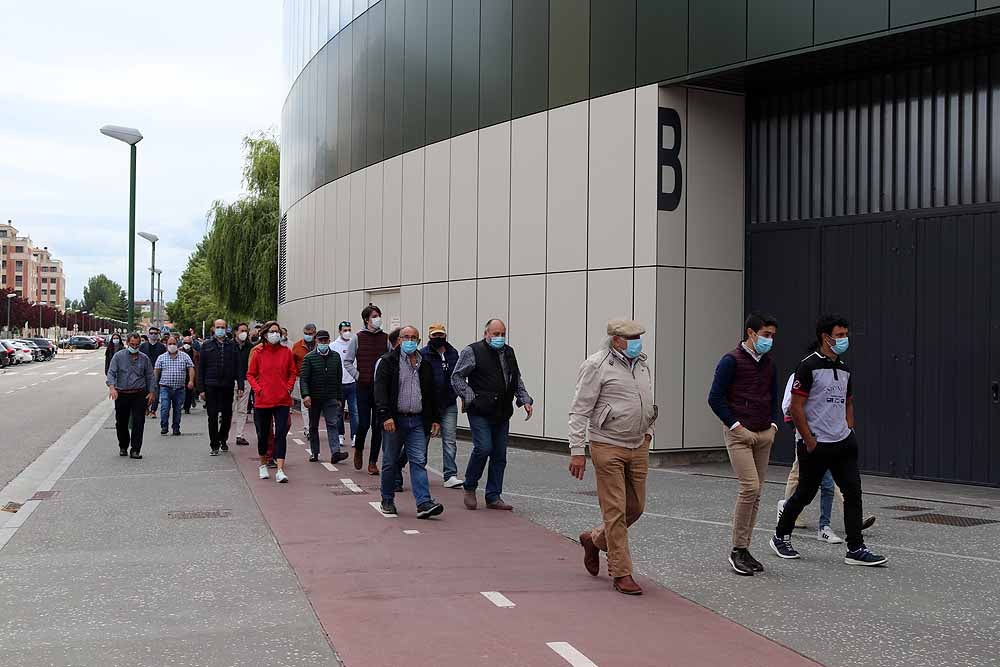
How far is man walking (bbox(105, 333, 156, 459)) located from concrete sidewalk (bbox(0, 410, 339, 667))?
3147 mm

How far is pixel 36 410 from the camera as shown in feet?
85.7

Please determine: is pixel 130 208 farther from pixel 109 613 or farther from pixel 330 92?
pixel 109 613

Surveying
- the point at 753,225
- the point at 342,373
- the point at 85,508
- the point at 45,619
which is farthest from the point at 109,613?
the point at 753,225

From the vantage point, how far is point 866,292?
13.5 meters

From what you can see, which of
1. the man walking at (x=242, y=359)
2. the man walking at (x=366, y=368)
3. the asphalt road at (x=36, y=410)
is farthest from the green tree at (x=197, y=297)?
the man walking at (x=366, y=368)

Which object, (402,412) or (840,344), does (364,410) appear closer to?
(402,412)

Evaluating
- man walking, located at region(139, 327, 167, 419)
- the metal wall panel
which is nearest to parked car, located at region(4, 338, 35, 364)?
man walking, located at region(139, 327, 167, 419)

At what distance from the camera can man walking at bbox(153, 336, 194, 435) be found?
18750 millimetres

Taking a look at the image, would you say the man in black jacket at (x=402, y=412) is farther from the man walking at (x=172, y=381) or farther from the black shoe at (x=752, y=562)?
the man walking at (x=172, y=381)

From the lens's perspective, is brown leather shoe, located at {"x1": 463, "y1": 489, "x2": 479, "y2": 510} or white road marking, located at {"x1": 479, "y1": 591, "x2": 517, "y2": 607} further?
brown leather shoe, located at {"x1": 463, "y1": 489, "x2": 479, "y2": 510}

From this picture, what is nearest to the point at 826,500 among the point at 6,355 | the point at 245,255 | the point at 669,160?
the point at 669,160

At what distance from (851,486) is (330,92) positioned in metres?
20.7

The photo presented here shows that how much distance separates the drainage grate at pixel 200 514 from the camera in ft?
32.4

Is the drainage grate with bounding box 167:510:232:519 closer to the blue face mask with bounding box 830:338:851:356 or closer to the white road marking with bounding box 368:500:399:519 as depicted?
the white road marking with bounding box 368:500:399:519
